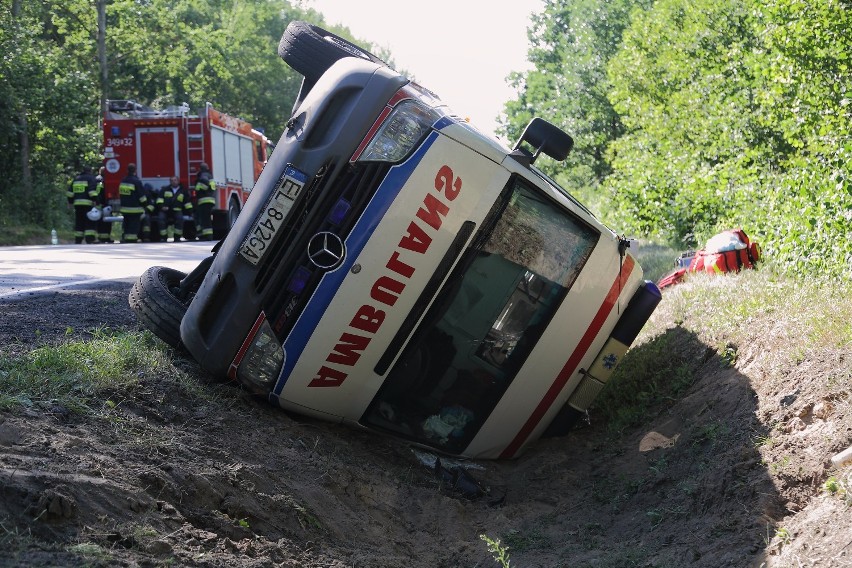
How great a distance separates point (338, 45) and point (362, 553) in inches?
165

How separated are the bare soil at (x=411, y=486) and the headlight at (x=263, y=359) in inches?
10.9

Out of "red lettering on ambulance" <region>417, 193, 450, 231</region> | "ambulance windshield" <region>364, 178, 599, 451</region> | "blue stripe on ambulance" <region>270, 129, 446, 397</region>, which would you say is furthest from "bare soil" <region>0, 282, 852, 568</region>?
"red lettering on ambulance" <region>417, 193, 450, 231</region>

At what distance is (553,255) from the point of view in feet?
19.9

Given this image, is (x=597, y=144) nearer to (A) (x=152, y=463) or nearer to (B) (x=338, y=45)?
(B) (x=338, y=45)

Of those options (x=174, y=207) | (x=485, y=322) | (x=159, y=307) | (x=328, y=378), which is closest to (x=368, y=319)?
(x=328, y=378)

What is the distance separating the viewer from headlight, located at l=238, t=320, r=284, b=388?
5.61 m

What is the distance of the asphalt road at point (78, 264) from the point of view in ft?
34.0

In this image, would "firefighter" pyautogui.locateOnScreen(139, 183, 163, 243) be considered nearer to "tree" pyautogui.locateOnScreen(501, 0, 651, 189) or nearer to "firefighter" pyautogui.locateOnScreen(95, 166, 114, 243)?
"firefighter" pyautogui.locateOnScreen(95, 166, 114, 243)

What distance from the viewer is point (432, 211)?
5516mm

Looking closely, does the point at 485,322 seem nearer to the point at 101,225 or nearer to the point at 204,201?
the point at 204,201

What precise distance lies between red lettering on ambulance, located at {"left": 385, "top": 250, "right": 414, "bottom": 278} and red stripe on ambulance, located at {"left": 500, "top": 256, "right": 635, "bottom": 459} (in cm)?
129

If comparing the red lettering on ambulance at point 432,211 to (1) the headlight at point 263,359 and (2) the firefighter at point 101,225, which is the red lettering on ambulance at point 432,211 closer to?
(1) the headlight at point 263,359

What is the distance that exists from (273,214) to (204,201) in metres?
17.7

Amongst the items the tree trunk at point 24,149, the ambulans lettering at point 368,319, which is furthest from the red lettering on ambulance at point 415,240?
the tree trunk at point 24,149
